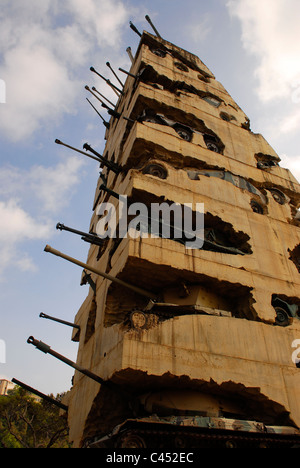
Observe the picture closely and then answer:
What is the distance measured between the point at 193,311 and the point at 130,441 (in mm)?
4063

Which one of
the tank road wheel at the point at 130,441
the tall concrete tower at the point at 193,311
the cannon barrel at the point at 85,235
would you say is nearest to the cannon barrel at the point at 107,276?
the tall concrete tower at the point at 193,311

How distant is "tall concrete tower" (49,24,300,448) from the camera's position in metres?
8.02

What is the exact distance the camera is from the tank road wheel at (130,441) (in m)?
6.35

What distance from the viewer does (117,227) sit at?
43.2 ft

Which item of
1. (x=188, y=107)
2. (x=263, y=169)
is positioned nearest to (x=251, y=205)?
(x=263, y=169)

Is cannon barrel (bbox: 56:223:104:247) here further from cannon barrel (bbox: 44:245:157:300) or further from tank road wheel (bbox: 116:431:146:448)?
tank road wheel (bbox: 116:431:146:448)

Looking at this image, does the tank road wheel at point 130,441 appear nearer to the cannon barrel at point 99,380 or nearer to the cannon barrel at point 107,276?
the cannon barrel at point 99,380

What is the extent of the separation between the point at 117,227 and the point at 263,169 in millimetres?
8436

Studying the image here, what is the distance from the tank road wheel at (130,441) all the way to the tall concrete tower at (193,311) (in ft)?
0.07

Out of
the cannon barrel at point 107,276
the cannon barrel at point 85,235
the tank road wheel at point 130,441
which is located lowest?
the tank road wheel at point 130,441

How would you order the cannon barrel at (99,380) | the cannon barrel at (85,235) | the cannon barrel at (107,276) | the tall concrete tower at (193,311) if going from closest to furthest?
1. the tall concrete tower at (193,311)
2. the cannon barrel at (99,380)
3. the cannon barrel at (107,276)
4. the cannon barrel at (85,235)

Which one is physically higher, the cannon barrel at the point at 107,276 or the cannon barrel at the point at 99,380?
the cannon barrel at the point at 107,276

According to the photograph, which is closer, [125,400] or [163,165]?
[125,400]
